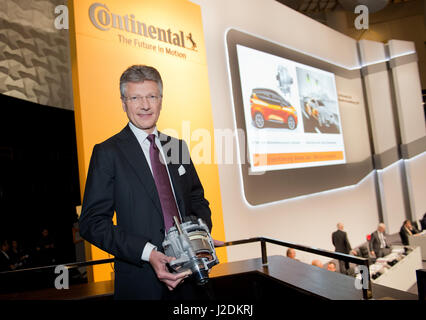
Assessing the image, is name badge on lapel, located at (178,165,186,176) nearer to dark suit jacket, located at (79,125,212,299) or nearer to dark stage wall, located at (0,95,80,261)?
dark suit jacket, located at (79,125,212,299)

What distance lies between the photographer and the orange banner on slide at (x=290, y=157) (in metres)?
5.10

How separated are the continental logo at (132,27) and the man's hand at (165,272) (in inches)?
108

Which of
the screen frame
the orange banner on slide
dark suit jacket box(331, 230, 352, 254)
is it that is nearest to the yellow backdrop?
the screen frame

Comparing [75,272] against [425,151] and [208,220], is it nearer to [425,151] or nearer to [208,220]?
[208,220]

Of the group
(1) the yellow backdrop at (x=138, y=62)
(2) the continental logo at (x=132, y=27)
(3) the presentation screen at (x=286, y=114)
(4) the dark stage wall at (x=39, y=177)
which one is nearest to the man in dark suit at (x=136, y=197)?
Result: (1) the yellow backdrop at (x=138, y=62)

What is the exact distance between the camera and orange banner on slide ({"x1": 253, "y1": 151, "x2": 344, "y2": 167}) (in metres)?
5.10

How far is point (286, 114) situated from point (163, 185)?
483cm

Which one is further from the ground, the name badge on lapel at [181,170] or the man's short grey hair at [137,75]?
the man's short grey hair at [137,75]

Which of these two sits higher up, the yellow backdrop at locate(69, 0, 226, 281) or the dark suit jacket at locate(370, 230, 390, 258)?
the yellow backdrop at locate(69, 0, 226, 281)

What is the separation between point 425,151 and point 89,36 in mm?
10714

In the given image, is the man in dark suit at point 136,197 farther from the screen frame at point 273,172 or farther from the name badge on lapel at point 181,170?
the screen frame at point 273,172

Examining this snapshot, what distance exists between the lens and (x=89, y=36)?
2982 millimetres

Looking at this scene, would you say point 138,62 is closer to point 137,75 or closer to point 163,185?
point 137,75

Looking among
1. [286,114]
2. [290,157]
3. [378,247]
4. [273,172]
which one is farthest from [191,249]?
[378,247]
